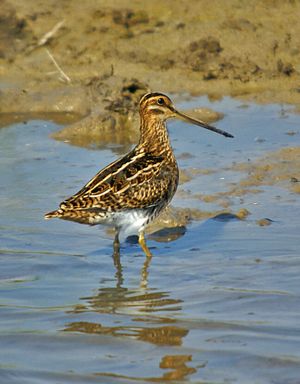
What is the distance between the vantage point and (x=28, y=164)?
10.3 m

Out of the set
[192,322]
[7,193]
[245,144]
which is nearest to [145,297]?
[192,322]

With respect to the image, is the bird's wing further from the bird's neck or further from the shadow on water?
the shadow on water

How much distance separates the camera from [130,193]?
26.3 feet

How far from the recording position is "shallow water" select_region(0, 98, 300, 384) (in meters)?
5.88

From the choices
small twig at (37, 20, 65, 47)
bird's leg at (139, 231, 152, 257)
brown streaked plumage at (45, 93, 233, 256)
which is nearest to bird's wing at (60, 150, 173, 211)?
brown streaked plumage at (45, 93, 233, 256)

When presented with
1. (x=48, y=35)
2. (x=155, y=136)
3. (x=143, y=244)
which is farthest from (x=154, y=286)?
(x=48, y=35)

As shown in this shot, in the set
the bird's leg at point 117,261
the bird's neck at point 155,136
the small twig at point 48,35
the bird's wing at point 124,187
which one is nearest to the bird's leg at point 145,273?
the bird's leg at point 117,261

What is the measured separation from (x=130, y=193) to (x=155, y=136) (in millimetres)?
841

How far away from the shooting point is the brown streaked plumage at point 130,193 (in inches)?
306

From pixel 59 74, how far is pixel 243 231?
4.57 metres

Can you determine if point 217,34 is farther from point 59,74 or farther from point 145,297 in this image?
point 145,297

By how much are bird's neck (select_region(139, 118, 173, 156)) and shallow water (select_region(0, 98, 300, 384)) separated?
2.06 feet

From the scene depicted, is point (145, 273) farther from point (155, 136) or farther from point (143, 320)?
point (155, 136)

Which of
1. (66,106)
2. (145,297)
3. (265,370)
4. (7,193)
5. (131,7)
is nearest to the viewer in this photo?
(265,370)
